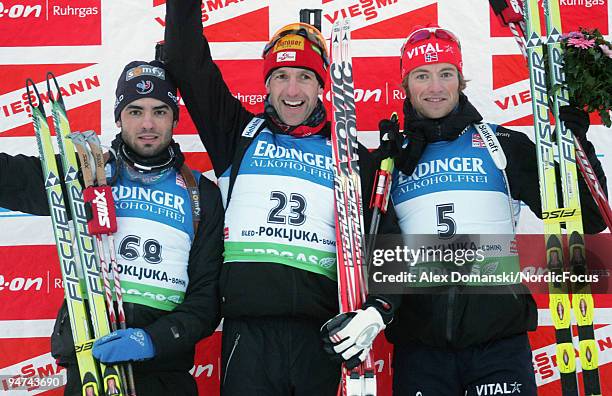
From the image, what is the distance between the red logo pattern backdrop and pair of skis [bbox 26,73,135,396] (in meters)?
0.92

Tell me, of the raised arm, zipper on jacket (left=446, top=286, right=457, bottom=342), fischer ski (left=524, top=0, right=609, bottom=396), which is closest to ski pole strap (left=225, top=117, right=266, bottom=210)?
the raised arm

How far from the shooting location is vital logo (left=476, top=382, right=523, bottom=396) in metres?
2.99

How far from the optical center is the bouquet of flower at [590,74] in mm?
3043

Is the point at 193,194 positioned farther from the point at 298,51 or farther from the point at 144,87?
the point at 298,51

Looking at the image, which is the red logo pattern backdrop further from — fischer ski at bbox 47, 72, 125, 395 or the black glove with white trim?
the black glove with white trim

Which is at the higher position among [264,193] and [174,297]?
[264,193]

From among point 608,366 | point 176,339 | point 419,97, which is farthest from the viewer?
point 608,366

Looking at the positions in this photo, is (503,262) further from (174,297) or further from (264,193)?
(174,297)

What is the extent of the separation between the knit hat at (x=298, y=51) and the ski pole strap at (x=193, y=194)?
0.55 meters

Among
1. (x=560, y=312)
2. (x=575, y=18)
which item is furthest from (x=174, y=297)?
(x=575, y=18)

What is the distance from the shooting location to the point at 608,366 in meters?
4.01

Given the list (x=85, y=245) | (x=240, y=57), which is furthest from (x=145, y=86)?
(x=240, y=57)

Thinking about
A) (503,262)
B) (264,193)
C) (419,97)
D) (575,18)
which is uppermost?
(575,18)

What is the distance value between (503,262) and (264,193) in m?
1.01
